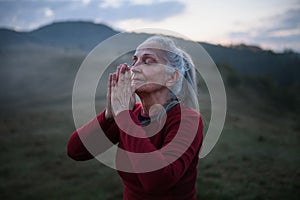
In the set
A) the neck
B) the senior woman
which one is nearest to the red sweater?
the senior woman

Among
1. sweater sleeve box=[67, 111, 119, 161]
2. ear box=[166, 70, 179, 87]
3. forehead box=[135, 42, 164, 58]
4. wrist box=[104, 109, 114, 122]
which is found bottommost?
sweater sleeve box=[67, 111, 119, 161]

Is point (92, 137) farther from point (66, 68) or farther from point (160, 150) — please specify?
point (66, 68)

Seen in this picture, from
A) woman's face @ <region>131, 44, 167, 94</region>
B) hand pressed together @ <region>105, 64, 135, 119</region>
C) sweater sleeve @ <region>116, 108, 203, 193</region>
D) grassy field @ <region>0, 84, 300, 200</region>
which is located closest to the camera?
sweater sleeve @ <region>116, 108, 203, 193</region>

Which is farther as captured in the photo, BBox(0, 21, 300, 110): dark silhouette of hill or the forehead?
BBox(0, 21, 300, 110): dark silhouette of hill

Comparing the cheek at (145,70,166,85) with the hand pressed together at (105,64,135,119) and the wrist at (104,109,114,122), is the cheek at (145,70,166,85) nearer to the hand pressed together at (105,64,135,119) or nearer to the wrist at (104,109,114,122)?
the hand pressed together at (105,64,135,119)

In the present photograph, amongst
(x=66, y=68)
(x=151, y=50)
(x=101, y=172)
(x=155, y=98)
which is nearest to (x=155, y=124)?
(x=155, y=98)

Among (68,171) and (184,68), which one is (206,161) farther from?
(184,68)

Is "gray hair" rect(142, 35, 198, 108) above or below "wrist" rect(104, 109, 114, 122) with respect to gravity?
above

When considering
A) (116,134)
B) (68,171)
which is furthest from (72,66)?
(116,134)

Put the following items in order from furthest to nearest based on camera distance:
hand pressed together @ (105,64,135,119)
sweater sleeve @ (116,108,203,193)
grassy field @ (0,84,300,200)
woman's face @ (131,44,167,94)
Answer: grassy field @ (0,84,300,200) < woman's face @ (131,44,167,94) < hand pressed together @ (105,64,135,119) < sweater sleeve @ (116,108,203,193)

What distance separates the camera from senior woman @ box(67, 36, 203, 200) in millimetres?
1386

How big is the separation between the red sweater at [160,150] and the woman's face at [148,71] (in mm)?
208

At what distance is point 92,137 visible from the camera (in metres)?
1.85

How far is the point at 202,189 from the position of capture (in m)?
6.23
